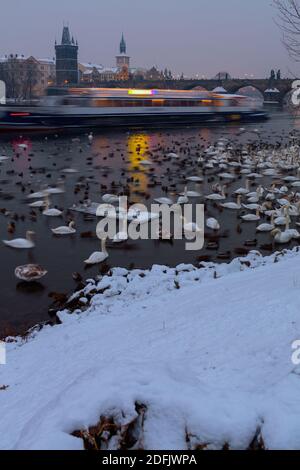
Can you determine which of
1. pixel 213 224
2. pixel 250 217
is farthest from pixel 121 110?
pixel 213 224

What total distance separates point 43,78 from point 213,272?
538ft

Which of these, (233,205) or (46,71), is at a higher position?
(46,71)

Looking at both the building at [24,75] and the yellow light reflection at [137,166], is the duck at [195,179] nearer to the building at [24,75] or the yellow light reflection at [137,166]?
the yellow light reflection at [137,166]

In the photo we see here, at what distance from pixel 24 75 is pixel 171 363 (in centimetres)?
14481

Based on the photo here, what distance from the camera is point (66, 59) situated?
141750 millimetres

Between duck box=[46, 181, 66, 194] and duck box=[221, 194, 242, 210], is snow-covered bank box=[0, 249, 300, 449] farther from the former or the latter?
duck box=[46, 181, 66, 194]

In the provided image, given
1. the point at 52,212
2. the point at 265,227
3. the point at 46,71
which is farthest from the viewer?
the point at 46,71

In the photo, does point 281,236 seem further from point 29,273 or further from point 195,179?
point 195,179

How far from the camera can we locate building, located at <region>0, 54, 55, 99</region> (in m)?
114

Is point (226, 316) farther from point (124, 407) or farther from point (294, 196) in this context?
point (294, 196)

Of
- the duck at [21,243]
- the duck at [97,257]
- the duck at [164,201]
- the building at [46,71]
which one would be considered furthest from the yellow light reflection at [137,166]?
the building at [46,71]

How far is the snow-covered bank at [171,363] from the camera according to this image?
3.60m

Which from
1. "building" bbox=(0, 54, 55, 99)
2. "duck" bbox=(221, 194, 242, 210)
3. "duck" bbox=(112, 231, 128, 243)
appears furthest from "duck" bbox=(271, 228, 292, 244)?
"building" bbox=(0, 54, 55, 99)

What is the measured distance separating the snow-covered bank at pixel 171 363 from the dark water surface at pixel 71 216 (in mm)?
1252
